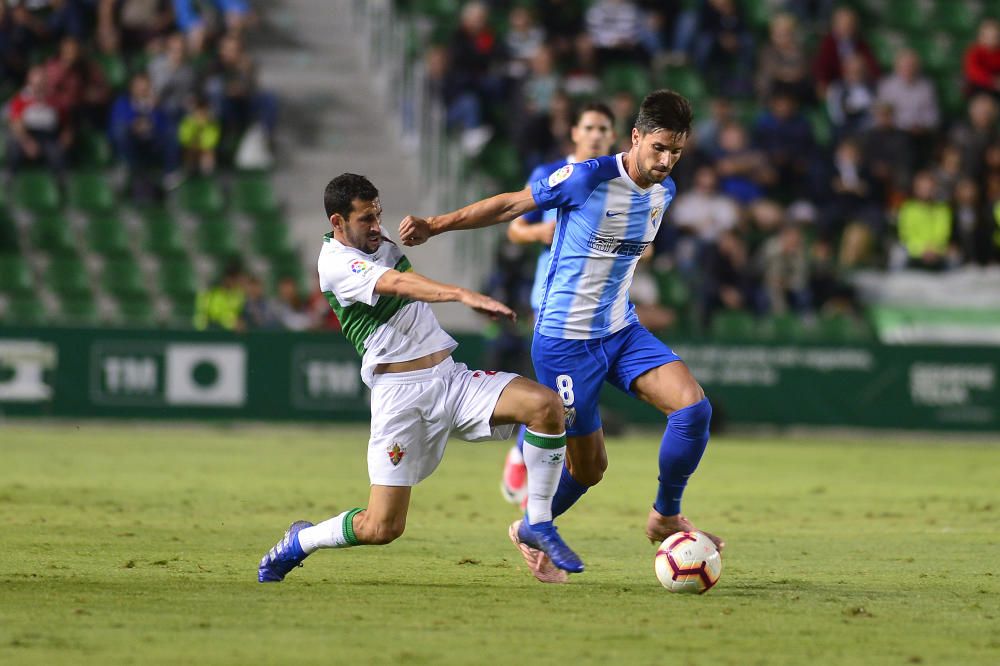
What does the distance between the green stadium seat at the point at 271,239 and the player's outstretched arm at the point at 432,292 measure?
535 inches

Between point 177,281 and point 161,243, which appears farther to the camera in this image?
point 161,243

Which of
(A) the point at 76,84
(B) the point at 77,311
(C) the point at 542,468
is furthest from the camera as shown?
(A) the point at 76,84

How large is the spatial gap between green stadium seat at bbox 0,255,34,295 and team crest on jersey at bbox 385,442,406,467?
13.2 meters

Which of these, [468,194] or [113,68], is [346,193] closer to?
[468,194]

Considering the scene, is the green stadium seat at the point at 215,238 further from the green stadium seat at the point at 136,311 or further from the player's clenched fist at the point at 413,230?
the player's clenched fist at the point at 413,230

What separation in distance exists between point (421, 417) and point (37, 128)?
46.8 ft

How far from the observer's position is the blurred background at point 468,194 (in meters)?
18.7

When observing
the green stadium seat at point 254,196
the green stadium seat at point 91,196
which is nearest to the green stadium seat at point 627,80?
the green stadium seat at point 254,196

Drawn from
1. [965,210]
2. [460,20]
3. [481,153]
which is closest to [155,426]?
[481,153]

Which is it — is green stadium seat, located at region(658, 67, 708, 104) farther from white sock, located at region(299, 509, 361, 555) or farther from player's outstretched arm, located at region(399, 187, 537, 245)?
white sock, located at region(299, 509, 361, 555)

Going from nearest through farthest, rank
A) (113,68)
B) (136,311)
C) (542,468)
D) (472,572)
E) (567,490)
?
(542,468) < (472,572) < (567,490) < (136,311) < (113,68)

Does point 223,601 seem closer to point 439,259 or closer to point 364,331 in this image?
point 364,331

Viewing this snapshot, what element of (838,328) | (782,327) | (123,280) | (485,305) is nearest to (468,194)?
(782,327)

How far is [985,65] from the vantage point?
2308cm
